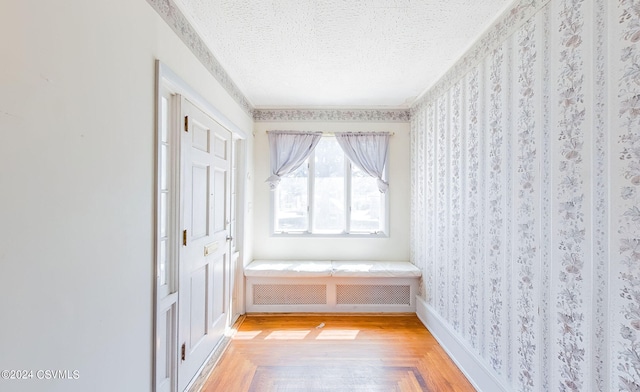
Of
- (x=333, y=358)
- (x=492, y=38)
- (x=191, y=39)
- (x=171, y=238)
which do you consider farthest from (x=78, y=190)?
(x=492, y=38)

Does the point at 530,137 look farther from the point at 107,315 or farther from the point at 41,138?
the point at 107,315

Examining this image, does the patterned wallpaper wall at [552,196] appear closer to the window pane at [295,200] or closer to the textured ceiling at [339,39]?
the textured ceiling at [339,39]

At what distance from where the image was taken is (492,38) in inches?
67.9

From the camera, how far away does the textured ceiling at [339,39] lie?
1.60 m

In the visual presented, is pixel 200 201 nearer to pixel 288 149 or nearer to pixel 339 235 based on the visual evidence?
pixel 288 149

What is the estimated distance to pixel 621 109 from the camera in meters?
0.97

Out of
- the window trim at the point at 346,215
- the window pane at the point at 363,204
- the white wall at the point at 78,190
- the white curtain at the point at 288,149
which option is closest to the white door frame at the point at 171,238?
the white wall at the point at 78,190

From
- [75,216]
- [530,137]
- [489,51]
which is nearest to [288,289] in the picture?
[75,216]

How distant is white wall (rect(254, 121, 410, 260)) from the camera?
11.2 feet

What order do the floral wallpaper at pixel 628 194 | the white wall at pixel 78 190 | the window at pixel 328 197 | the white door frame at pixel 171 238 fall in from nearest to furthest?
the white wall at pixel 78 190
the floral wallpaper at pixel 628 194
the white door frame at pixel 171 238
the window at pixel 328 197

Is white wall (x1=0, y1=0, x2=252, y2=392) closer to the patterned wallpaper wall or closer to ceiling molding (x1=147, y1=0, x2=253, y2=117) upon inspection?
ceiling molding (x1=147, y1=0, x2=253, y2=117)

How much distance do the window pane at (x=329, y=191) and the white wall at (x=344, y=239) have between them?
22cm

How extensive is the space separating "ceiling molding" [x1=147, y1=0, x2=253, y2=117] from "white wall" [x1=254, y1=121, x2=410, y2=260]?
111cm

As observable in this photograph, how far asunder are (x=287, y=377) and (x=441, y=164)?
221 cm
